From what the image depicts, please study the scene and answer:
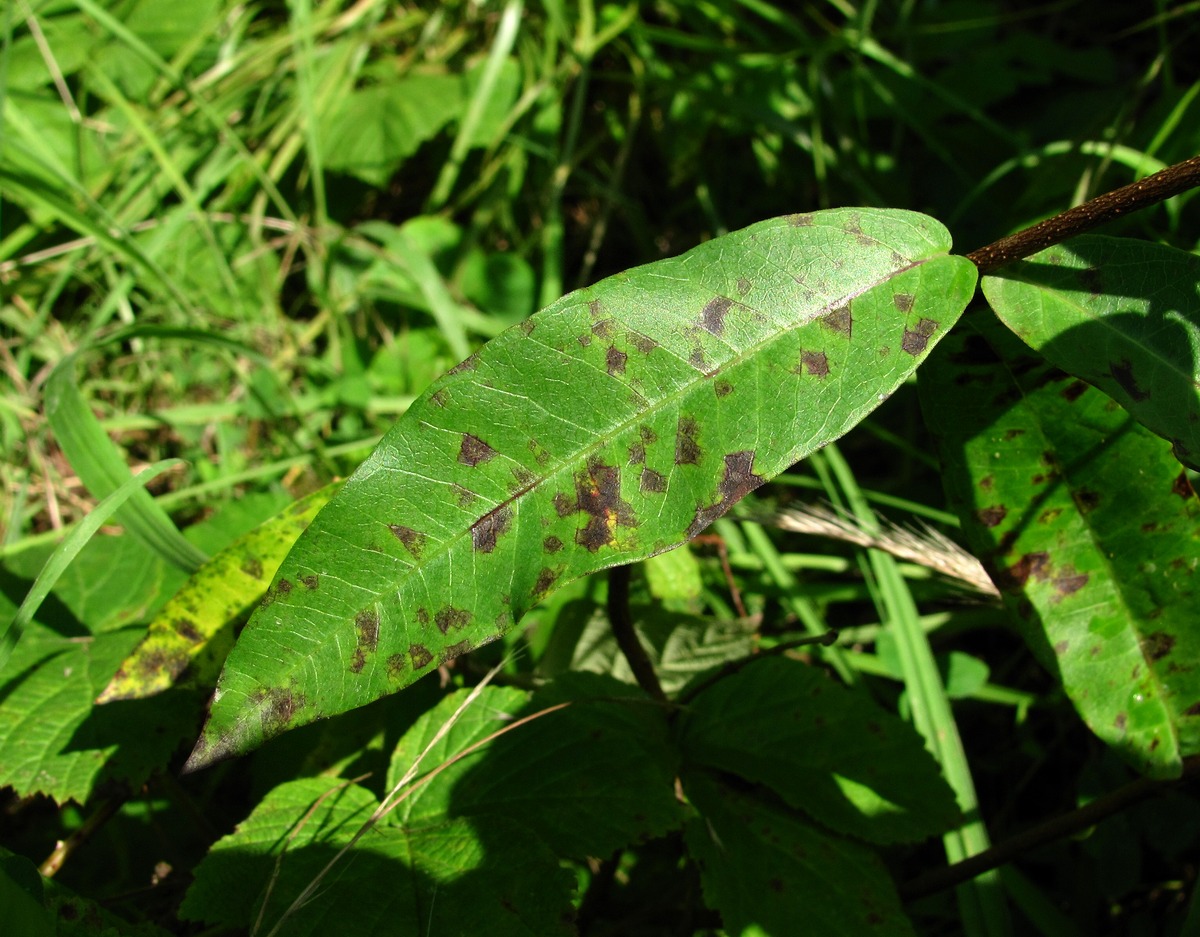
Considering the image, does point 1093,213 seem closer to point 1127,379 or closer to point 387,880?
point 1127,379

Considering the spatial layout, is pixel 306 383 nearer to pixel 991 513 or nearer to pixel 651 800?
pixel 651 800

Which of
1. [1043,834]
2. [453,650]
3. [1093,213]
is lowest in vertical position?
[1043,834]

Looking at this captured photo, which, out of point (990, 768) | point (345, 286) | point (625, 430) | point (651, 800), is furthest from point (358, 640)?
point (345, 286)

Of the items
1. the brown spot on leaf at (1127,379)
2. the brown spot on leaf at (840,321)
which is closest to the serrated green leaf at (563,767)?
the brown spot on leaf at (840,321)

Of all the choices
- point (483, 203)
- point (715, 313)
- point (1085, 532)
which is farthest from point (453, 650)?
point (483, 203)

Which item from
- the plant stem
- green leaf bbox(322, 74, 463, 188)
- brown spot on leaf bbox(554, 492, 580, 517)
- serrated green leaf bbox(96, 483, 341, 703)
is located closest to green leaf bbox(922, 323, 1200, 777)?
the plant stem

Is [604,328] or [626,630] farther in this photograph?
[626,630]
